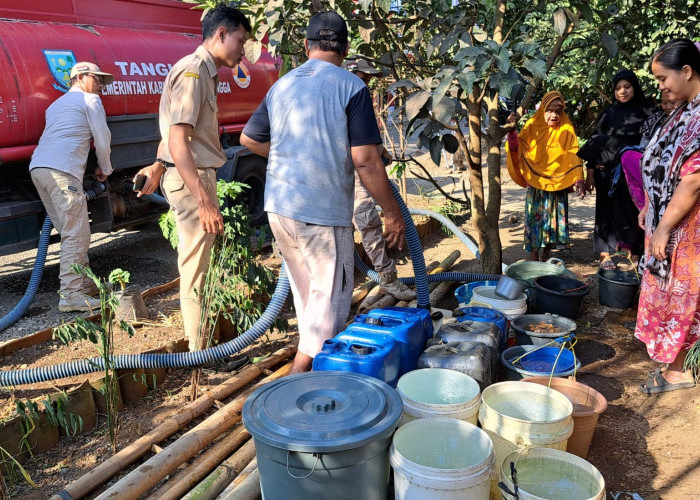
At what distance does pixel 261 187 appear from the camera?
7.71 m

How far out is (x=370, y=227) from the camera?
4.71 meters

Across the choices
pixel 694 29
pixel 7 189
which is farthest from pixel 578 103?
pixel 7 189

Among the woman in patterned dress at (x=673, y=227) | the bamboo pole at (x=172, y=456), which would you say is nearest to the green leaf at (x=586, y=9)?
the woman in patterned dress at (x=673, y=227)

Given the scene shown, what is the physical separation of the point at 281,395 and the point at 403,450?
505 mm

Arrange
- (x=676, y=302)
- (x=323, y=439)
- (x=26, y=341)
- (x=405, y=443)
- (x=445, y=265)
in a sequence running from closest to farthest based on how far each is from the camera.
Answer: (x=323, y=439) → (x=405, y=443) → (x=676, y=302) → (x=26, y=341) → (x=445, y=265)

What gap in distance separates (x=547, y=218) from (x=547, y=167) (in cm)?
45

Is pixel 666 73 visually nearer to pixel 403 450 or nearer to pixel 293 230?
pixel 293 230

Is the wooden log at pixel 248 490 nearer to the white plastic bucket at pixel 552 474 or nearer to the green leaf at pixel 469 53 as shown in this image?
the white plastic bucket at pixel 552 474

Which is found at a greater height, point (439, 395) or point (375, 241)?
point (375, 241)

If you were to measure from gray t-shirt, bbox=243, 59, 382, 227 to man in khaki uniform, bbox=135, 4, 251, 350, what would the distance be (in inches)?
21.3

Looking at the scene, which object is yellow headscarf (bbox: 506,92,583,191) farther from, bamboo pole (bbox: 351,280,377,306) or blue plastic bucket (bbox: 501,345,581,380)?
blue plastic bucket (bbox: 501,345,581,380)

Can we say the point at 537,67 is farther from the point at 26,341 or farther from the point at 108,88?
the point at 108,88

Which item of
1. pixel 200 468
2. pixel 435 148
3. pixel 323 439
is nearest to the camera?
pixel 323 439

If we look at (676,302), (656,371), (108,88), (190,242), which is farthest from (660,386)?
(108,88)
